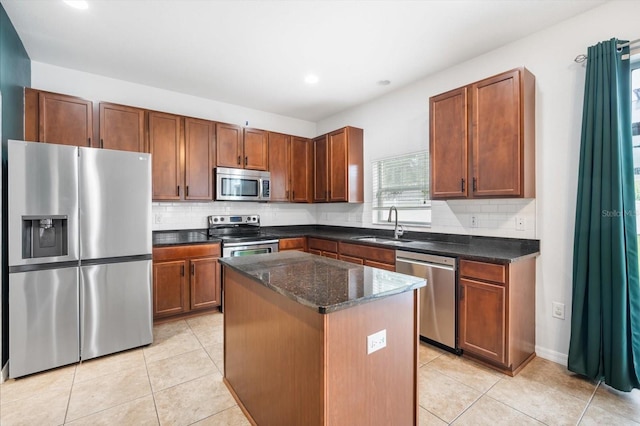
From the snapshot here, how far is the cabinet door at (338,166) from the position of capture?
4332 millimetres

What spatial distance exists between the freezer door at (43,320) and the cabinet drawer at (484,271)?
3237 millimetres

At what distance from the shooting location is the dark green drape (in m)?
2.09

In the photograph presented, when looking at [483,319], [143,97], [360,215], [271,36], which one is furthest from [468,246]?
[143,97]

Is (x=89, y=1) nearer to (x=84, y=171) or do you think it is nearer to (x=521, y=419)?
(x=84, y=171)

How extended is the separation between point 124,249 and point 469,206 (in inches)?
131

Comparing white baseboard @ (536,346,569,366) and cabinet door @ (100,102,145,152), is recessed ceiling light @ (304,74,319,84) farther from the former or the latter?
white baseboard @ (536,346,569,366)

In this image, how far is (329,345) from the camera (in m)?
1.23

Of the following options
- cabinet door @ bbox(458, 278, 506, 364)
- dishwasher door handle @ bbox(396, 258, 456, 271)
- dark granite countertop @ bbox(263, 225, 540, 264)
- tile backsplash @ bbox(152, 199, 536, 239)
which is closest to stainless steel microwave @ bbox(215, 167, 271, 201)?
tile backsplash @ bbox(152, 199, 536, 239)

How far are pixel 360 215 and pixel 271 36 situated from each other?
2.64 meters

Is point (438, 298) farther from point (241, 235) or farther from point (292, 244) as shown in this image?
point (241, 235)

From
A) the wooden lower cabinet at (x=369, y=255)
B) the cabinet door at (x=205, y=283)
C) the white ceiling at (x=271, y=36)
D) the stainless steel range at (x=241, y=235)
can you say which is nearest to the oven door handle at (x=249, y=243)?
the stainless steel range at (x=241, y=235)

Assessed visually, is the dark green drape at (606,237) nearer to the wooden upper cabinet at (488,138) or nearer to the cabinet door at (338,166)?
the wooden upper cabinet at (488,138)

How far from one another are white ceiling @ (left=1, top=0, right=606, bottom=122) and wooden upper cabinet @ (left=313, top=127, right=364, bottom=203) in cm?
80

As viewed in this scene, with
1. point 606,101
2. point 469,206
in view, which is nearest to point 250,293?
point 469,206
